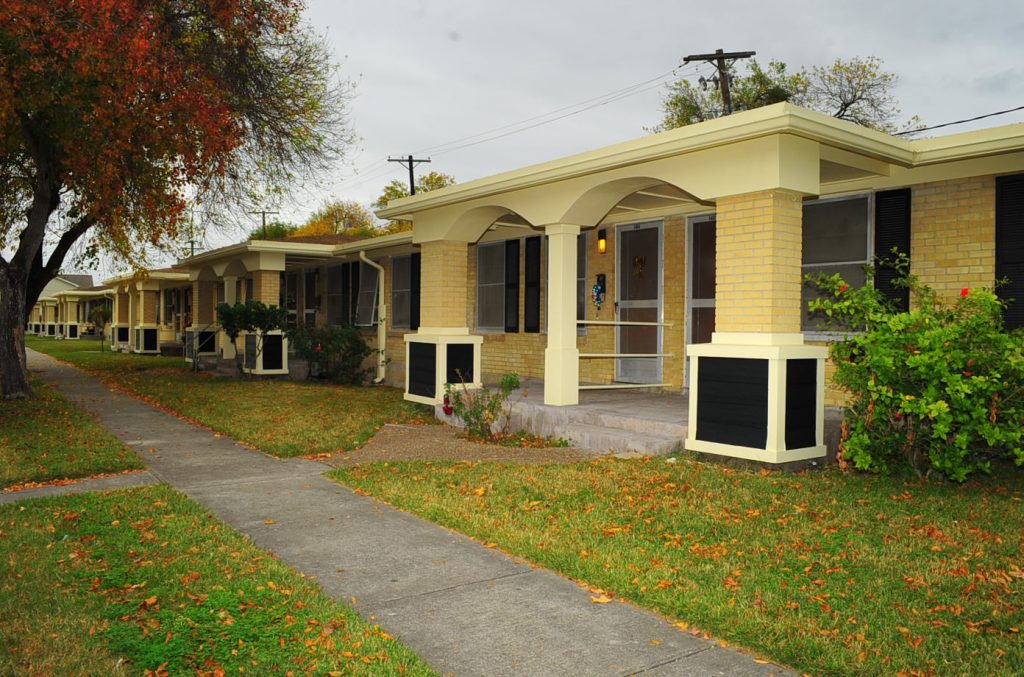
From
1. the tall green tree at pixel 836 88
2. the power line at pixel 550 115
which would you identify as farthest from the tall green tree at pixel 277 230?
the tall green tree at pixel 836 88

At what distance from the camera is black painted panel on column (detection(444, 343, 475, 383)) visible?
438 inches

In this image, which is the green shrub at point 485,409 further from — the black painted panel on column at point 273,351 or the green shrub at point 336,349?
the black painted panel on column at point 273,351

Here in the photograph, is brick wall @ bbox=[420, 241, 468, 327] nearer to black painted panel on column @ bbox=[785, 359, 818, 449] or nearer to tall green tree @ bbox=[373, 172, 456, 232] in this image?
black painted panel on column @ bbox=[785, 359, 818, 449]

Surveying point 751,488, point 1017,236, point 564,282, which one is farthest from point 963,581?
point 564,282

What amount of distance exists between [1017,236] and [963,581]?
4.55m

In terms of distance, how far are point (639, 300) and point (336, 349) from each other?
22.8ft

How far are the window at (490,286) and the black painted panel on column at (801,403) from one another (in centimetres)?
727

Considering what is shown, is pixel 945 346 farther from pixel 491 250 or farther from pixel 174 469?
pixel 491 250

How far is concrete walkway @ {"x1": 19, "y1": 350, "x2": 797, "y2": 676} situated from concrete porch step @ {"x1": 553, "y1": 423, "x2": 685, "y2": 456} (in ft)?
9.35

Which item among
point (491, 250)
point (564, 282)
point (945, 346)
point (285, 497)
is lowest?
point (285, 497)

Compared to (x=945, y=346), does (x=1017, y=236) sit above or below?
above

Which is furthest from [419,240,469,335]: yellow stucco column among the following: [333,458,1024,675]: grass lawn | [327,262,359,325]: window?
[327,262,359,325]: window

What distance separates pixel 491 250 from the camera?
14094 millimetres

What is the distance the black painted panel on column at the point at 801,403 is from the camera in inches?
268
